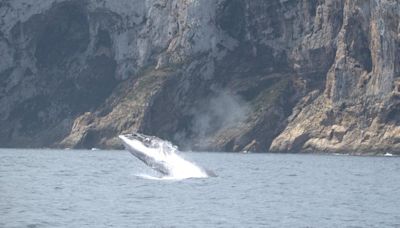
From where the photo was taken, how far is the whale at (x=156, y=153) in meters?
92.0

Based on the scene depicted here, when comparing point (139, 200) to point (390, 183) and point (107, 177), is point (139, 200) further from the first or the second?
point (390, 183)

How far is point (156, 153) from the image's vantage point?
91875 mm

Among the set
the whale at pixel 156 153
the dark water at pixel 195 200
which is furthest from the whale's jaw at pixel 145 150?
the dark water at pixel 195 200

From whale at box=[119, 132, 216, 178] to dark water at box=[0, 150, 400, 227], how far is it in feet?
5.99

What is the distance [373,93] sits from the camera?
19900cm

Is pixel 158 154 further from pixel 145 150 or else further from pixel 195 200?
pixel 195 200

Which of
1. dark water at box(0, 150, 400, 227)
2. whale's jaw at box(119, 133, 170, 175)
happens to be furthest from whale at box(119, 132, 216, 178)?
dark water at box(0, 150, 400, 227)

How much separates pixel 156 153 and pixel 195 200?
18.3 m

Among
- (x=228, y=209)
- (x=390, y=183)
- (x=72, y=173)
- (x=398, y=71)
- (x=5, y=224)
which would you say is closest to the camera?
(x=5, y=224)

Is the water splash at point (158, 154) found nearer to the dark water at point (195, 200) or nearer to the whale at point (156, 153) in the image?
the whale at point (156, 153)

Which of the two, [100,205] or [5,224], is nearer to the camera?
[5,224]

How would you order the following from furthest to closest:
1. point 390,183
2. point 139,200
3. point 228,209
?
point 390,183
point 139,200
point 228,209

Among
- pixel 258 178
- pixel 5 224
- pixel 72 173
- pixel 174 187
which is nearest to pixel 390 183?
pixel 258 178

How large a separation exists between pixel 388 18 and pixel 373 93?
14224mm
